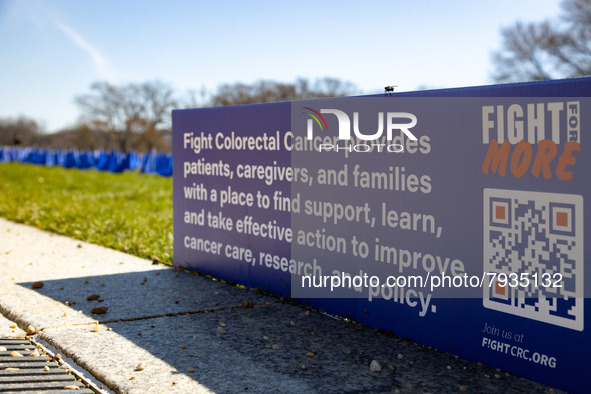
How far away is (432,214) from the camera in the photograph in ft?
13.2

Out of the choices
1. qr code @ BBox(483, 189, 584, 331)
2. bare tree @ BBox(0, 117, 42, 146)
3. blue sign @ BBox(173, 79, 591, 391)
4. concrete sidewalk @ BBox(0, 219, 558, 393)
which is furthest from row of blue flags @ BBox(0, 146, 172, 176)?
bare tree @ BBox(0, 117, 42, 146)

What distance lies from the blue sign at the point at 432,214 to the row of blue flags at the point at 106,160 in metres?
25.1

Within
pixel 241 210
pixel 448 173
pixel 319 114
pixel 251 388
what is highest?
pixel 319 114

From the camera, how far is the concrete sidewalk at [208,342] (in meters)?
3.50

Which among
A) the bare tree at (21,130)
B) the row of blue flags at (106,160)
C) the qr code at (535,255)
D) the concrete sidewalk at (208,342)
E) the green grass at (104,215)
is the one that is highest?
the bare tree at (21,130)

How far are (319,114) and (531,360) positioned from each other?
7.53 ft

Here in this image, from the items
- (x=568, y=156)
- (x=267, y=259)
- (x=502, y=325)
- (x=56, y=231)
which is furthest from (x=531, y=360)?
(x=56, y=231)

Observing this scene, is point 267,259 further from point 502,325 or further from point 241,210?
point 502,325

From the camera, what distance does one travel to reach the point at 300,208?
5.14m

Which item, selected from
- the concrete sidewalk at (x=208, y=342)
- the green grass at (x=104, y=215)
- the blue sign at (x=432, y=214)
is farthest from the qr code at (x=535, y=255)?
the green grass at (x=104, y=215)

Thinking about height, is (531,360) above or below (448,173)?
below

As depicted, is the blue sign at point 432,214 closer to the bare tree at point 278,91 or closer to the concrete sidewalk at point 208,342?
the concrete sidewalk at point 208,342

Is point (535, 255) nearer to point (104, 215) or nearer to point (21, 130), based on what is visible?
point (104, 215)

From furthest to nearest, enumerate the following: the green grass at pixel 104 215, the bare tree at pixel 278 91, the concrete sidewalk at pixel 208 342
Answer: the bare tree at pixel 278 91, the green grass at pixel 104 215, the concrete sidewalk at pixel 208 342
